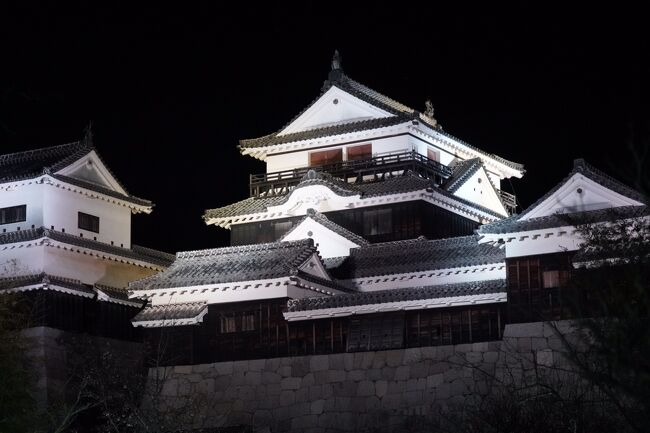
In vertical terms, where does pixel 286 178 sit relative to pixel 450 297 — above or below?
above

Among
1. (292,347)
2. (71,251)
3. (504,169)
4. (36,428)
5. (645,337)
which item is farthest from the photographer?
(504,169)

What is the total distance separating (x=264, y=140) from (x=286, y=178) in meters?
1.58

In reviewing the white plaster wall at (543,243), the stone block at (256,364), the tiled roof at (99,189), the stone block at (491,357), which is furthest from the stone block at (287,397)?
the tiled roof at (99,189)

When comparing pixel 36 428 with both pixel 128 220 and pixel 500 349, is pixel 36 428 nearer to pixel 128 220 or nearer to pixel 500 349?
pixel 500 349

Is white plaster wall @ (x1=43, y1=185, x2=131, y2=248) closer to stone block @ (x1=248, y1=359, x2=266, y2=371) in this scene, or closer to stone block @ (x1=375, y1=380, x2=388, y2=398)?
stone block @ (x1=248, y1=359, x2=266, y2=371)

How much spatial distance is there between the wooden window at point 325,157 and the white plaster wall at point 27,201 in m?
8.88

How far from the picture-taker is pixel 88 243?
104 ft

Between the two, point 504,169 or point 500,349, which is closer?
point 500,349

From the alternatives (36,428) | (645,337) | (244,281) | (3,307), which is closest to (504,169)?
(244,281)

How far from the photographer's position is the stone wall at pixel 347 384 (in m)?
23.8

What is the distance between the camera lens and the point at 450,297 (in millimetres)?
25000

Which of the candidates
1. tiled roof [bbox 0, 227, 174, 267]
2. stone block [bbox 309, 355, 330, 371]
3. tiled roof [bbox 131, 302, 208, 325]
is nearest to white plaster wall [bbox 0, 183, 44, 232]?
tiled roof [bbox 0, 227, 174, 267]

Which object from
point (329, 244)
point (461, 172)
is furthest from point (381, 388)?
point (461, 172)

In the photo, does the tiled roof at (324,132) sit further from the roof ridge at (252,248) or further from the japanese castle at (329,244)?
the roof ridge at (252,248)
